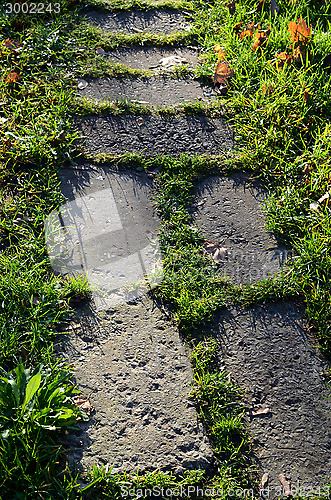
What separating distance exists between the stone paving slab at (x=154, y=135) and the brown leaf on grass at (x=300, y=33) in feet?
3.02

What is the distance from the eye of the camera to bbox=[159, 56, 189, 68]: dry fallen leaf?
3244mm

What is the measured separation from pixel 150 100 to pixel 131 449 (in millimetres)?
2321

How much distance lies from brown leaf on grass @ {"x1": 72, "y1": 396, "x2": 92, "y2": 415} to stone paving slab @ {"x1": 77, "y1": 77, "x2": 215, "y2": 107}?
2076mm

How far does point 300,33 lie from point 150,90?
4.02 ft

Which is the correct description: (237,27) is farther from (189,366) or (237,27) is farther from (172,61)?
(189,366)

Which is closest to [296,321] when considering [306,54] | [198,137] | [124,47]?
[198,137]

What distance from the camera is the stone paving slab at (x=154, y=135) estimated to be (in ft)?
8.97

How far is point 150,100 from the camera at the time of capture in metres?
3.00

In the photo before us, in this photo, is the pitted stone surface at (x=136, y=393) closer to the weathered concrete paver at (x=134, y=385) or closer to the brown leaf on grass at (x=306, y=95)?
the weathered concrete paver at (x=134, y=385)

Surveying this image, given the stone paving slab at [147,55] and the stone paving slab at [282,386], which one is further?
the stone paving slab at [147,55]

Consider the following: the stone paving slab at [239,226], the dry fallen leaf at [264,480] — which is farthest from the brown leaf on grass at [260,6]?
the dry fallen leaf at [264,480]

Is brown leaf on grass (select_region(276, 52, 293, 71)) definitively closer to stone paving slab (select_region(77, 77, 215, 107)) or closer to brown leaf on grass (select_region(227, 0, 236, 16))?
stone paving slab (select_region(77, 77, 215, 107))

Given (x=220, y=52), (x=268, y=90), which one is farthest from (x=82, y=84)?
(x=268, y=90)

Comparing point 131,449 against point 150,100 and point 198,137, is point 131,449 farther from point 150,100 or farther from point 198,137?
point 150,100
